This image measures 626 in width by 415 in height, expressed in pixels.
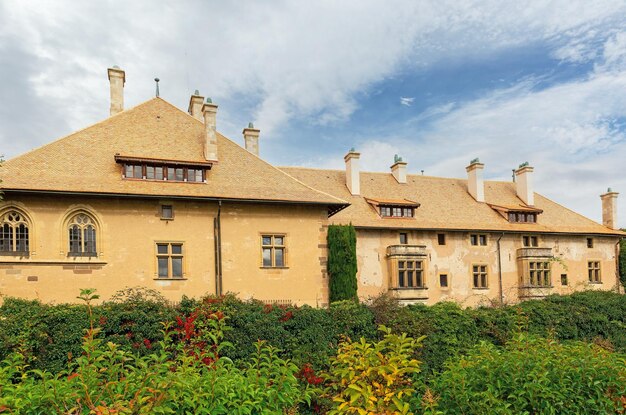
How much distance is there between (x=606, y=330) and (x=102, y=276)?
22408 mm

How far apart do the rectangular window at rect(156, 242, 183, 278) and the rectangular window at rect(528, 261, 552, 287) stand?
22.9m

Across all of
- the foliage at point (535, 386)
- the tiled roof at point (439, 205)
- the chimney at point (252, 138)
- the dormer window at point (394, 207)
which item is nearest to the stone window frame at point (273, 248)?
the tiled roof at point (439, 205)

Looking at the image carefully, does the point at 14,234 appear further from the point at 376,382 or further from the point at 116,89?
the point at 376,382

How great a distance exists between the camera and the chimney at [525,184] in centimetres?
3453

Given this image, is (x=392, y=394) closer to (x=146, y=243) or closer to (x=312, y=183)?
(x=146, y=243)

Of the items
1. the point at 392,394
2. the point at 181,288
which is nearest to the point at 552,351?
the point at 392,394

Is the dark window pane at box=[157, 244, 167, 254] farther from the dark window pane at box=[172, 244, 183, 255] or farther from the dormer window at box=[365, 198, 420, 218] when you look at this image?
the dormer window at box=[365, 198, 420, 218]

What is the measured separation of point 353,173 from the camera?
30516 millimetres

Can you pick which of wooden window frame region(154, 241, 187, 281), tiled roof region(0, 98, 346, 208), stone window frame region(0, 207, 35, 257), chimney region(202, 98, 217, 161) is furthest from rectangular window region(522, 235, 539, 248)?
stone window frame region(0, 207, 35, 257)

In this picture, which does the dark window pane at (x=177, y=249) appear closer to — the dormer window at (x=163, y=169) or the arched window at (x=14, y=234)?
the dormer window at (x=163, y=169)

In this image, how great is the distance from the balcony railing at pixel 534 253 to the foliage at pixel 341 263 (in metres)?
14.2

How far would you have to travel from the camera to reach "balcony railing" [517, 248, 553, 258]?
30.9 m

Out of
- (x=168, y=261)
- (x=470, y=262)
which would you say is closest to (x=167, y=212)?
(x=168, y=261)

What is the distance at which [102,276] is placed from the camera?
60.4 ft
